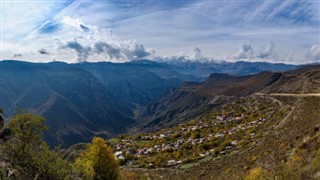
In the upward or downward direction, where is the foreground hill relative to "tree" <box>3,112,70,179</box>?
downward

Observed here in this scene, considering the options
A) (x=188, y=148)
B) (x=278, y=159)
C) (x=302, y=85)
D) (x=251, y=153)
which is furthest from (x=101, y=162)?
(x=302, y=85)

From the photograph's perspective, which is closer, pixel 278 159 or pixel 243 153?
pixel 278 159

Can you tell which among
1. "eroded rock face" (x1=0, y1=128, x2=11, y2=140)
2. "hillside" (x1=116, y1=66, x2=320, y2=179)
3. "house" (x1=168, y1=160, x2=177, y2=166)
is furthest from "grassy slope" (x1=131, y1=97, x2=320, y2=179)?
"eroded rock face" (x1=0, y1=128, x2=11, y2=140)

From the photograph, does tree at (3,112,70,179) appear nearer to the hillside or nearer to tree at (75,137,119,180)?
the hillside

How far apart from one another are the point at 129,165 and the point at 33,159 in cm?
5213

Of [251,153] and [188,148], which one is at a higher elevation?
[251,153]

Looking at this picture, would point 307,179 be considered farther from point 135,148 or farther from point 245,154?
point 135,148

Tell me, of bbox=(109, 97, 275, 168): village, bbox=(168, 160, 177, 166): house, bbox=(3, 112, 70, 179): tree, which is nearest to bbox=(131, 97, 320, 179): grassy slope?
bbox=(168, 160, 177, 166): house

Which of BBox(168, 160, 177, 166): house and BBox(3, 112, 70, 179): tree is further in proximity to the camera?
BBox(168, 160, 177, 166): house

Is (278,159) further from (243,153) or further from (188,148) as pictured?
(188,148)

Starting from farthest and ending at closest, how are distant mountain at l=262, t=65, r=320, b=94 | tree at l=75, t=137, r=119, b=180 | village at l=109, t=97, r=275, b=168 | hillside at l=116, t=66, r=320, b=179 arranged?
distant mountain at l=262, t=65, r=320, b=94, village at l=109, t=97, r=275, b=168, tree at l=75, t=137, r=119, b=180, hillside at l=116, t=66, r=320, b=179

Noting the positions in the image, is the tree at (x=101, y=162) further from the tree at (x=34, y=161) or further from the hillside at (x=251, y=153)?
the tree at (x=34, y=161)

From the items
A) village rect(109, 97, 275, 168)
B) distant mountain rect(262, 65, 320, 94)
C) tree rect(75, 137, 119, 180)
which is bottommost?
village rect(109, 97, 275, 168)

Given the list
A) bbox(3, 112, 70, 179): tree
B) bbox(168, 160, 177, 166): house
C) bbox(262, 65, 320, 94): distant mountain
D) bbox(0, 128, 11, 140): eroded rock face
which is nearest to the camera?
bbox(3, 112, 70, 179): tree
